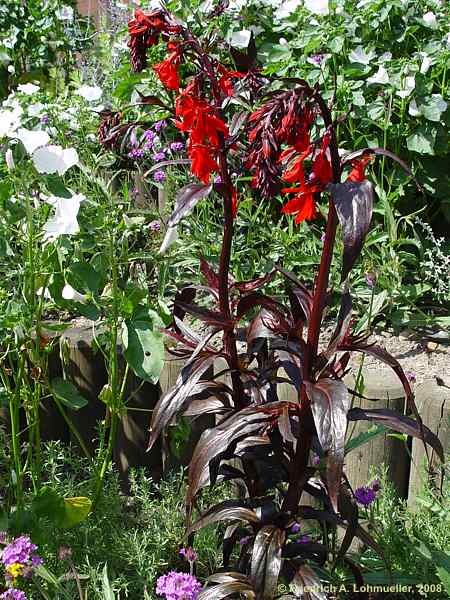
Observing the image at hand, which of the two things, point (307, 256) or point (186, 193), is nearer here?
point (186, 193)

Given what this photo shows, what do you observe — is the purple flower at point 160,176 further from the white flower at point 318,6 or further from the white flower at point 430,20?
the white flower at point 430,20

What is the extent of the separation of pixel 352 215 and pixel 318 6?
6.61ft

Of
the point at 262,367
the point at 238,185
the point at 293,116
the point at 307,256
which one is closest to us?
the point at 293,116

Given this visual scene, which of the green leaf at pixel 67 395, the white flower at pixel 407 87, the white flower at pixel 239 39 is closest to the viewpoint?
the green leaf at pixel 67 395

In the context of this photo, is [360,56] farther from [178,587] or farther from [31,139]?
[178,587]

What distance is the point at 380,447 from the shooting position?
2.16 meters

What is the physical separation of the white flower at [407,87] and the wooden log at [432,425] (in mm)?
1031

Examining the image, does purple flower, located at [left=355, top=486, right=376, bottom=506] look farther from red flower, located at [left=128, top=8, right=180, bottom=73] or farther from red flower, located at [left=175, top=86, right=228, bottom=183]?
red flower, located at [left=128, top=8, right=180, bottom=73]

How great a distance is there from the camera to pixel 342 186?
123cm

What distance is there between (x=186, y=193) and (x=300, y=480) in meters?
0.61

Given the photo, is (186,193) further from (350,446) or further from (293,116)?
(350,446)

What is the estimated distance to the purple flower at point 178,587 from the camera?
1.52 meters

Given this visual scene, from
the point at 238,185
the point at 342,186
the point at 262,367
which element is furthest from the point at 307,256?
the point at 342,186

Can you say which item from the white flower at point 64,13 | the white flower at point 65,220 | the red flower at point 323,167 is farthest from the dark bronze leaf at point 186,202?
the white flower at point 64,13
